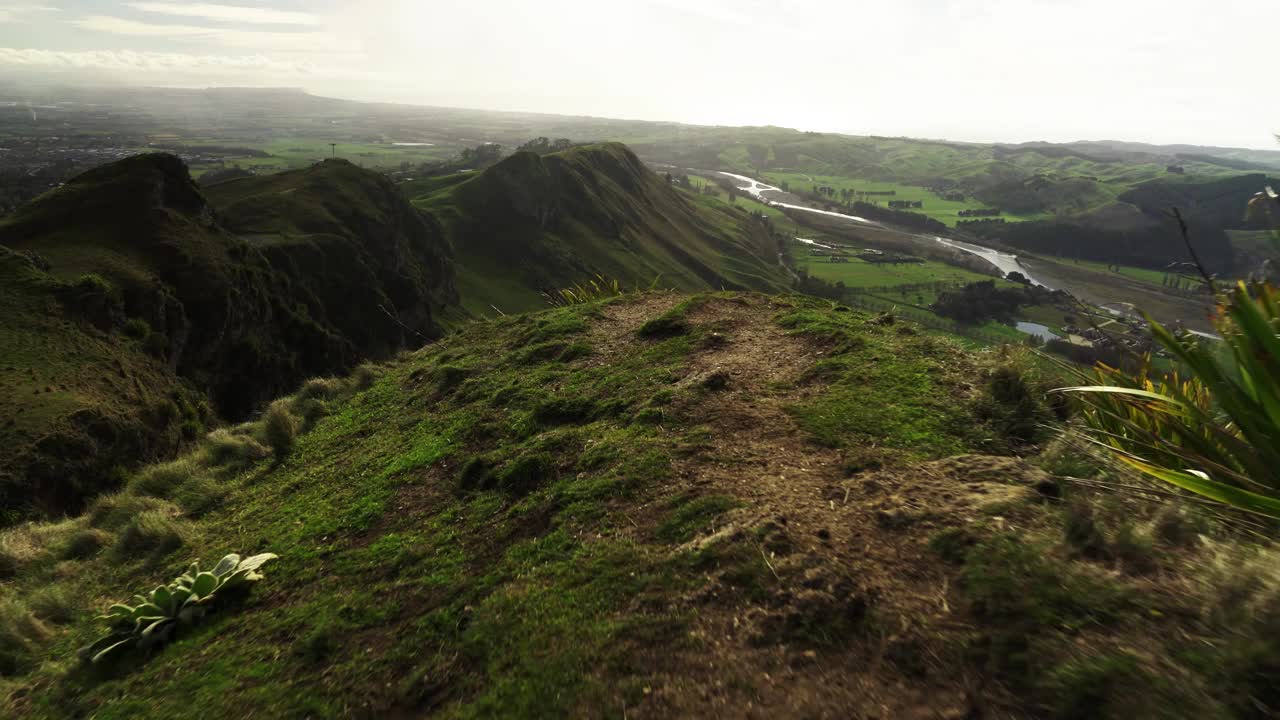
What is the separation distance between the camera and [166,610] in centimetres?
652

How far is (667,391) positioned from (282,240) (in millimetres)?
47256

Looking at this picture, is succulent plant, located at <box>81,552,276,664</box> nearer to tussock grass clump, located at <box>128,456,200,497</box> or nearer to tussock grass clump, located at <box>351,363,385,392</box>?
tussock grass clump, located at <box>128,456,200,497</box>

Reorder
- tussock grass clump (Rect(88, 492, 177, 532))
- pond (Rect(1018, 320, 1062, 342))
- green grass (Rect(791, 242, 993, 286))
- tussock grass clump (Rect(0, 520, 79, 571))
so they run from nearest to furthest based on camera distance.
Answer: tussock grass clump (Rect(0, 520, 79, 571))
tussock grass clump (Rect(88, 492, 177, 532))
pond (Rect(1018, 320, 1062, 342))
green grass (Rect(791, 242, 993, 286))

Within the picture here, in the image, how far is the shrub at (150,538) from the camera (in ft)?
29.5

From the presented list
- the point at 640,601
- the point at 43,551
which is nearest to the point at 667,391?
the point at 640,601

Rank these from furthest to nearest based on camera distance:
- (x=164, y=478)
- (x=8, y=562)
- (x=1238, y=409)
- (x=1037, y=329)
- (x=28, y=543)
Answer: (x=1037, y=329) < (x=164, y=478) < (x=28, y=543) < (x=8, y=562) < (x=1238, y=409)

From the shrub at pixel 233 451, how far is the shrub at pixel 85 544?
2.63m

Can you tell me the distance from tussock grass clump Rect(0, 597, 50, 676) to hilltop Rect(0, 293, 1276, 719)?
0.03 metres

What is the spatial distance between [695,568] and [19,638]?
843cm

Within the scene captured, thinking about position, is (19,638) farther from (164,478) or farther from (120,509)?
(164,478)

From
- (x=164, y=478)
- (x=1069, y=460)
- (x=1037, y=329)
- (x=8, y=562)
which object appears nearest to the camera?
(x=1069, y=460)

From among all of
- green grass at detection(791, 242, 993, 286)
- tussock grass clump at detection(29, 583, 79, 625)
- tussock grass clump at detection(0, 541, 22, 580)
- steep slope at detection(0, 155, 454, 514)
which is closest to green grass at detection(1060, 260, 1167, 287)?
green grass at detection(791, 242, 993, 286)

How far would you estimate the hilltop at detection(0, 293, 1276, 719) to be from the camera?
344 cm

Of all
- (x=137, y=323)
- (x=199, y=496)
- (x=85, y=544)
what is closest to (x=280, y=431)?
(x=199, y=496)
